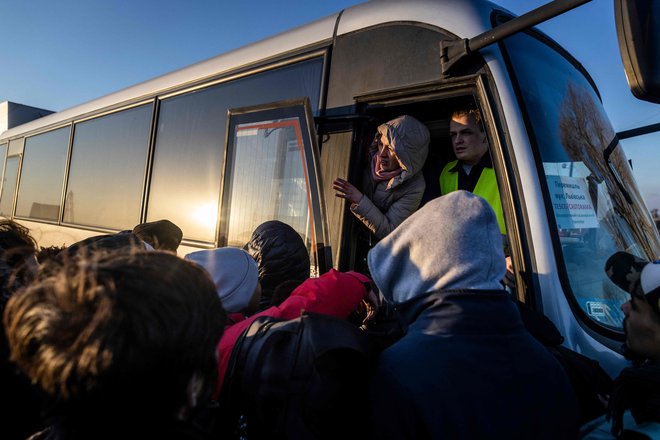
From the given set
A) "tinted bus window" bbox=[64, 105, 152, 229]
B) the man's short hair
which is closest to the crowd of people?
the man's short hair

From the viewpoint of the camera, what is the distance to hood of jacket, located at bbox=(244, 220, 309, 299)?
2.12 metres

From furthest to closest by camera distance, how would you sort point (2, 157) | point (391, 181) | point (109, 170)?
point (2, 157), point (109, 170), point (391, 181)

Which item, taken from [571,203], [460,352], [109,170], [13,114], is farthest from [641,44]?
[13,114]

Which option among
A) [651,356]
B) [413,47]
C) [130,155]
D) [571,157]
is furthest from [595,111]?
[130,155]

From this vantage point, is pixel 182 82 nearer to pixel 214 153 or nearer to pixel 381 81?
pixel 214 153

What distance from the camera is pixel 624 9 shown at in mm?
1278

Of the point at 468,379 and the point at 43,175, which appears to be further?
the point at 43,175

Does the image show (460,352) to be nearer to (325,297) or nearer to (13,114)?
(325,297)

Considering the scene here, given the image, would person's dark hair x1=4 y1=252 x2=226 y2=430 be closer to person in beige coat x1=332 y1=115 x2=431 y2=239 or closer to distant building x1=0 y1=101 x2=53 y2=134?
person in beige coat x1=332 y1=115 x2=431 y2=239

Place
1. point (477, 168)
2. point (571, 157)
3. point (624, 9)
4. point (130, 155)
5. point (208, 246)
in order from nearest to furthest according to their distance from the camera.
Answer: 1. point (624, 9)
2. point (571, 157)
3. point (477, 168)
4. point (208, 246)
5. point (130, 155)

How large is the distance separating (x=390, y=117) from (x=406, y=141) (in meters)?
0.30

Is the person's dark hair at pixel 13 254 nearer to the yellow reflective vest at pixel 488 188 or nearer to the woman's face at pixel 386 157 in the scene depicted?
the woman's face at pixel 386 157

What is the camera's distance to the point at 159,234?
9.00 feet

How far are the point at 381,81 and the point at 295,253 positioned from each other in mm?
1089
